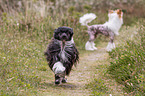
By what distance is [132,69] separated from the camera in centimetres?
452

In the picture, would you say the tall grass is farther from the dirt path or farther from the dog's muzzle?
the dog's muzzle

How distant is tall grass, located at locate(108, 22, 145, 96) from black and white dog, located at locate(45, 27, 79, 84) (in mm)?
1006

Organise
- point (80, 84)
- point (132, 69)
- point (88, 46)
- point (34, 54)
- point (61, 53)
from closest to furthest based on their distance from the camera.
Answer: point (132, 69)
point (61, 53)
point (80, 84)
point (34, 54)
point (88, 46)

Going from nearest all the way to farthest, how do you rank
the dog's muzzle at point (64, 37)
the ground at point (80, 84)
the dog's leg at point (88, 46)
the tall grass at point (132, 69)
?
the tall grass at point (132, 69) → the ground at point (80, 84) → the dog's muzzle at point (64, 37) → the dog's leg at point (88, 46)

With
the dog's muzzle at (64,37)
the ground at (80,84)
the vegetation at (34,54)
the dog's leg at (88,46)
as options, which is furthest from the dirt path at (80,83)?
the dog's leg at (88,46)

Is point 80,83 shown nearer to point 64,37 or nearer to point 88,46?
point 64,37

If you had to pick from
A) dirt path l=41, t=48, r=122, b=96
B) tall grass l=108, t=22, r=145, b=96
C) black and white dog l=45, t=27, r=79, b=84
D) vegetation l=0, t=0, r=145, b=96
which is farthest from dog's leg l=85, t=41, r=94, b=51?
black and white dog l=45, t=27, r=79, b=84

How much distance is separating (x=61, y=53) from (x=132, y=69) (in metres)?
1.35

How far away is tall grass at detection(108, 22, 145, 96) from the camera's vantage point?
4087mm

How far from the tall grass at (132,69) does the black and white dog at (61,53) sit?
1.01 m

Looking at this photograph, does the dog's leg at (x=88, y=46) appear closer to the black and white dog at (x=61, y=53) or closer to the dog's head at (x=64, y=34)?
the black and white dog at (x=61, y=53)

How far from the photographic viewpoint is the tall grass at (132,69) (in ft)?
13.4

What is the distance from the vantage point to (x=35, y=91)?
161 inches

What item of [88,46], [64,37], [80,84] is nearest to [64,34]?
[64,37]
